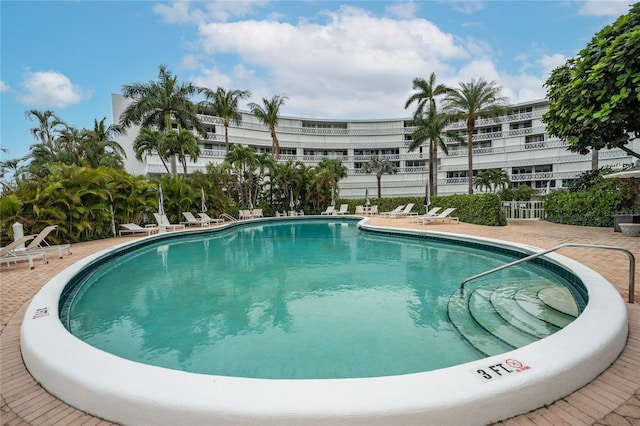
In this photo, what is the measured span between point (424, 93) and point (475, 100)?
23.3 feet

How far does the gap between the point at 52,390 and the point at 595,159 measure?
97.6 feet

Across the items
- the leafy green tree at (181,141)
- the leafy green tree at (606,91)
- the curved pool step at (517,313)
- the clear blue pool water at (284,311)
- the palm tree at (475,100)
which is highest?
the palm tree at (475,100)

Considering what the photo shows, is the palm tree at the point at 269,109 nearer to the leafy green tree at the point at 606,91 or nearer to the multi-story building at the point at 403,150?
the multi-story building at the point at 403,150

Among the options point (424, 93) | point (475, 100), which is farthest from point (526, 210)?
point (424, 93)

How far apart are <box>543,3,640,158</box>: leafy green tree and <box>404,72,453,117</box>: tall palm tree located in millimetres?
22881

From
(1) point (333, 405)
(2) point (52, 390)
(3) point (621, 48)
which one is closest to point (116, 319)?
(2) point (52, 390)

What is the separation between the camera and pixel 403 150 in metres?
48.7

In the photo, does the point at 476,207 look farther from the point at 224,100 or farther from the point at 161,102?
the point at 161,102

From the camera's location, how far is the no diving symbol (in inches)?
93.7

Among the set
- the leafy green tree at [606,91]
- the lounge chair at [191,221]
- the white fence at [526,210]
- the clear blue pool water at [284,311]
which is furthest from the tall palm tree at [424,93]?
the leafy green tree at [606,91]

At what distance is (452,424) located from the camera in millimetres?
1975

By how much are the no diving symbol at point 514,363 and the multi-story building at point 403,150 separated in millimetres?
34274

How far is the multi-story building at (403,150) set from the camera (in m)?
35.8

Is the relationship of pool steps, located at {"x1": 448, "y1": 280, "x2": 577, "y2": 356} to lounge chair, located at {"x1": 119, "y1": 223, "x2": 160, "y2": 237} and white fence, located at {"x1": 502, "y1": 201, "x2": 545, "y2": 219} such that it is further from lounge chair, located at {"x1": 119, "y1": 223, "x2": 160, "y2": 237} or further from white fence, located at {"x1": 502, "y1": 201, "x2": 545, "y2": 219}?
white fence, located at {"x1": 502, "y1": 201, "x2": 545, "y2": 219}
